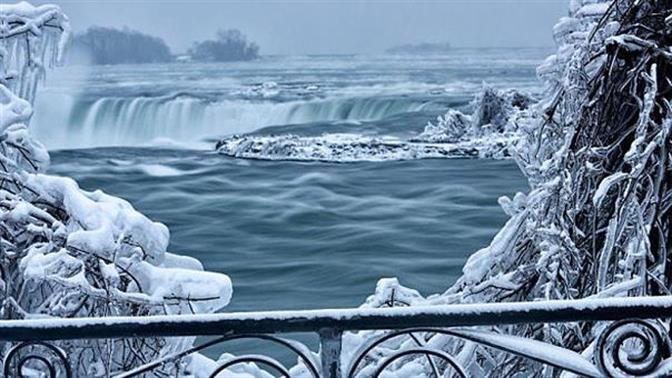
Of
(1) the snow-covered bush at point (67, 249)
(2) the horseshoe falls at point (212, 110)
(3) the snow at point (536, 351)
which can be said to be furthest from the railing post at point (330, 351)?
(2) the horseshoe falls at point (212, 110)

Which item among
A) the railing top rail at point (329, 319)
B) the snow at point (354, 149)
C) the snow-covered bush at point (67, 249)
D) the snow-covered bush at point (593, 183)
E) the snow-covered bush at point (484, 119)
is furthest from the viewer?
the snow-covered bush at point (484, 119)

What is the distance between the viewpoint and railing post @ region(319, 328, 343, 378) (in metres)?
1.91

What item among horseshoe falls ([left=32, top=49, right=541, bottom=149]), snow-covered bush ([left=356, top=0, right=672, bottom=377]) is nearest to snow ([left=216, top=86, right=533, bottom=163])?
horseshoe falls ([left=32, top=49, right=541, bottom=149])

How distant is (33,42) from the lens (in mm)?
4344

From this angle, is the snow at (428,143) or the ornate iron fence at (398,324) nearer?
the ornate iron fence at (398,324)

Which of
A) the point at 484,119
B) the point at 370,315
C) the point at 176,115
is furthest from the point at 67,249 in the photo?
the point at 176,115

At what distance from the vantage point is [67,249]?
3.84m

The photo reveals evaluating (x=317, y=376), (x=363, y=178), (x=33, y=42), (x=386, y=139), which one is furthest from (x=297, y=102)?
(x=317, y=376)

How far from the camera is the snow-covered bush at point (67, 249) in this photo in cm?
371

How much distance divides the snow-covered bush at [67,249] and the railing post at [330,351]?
1.78 m

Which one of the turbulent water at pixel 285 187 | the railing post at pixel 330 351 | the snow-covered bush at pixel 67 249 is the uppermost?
the turbulent water at pixel 285 187

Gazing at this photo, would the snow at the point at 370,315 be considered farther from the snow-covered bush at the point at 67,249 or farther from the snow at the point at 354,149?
the snow at the point at 354,149

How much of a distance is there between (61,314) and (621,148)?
239 centimetres

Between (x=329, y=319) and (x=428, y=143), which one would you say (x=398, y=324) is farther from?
(x=428, y=143)
